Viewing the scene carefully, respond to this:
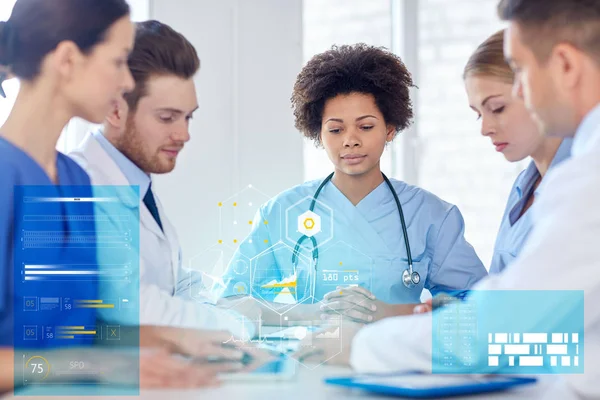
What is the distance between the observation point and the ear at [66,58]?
3.70 ft

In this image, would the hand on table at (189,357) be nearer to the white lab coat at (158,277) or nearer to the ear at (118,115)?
the white lab coat at (158,277)

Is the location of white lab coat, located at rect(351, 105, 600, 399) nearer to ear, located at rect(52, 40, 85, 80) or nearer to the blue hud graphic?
the blue hud graphic

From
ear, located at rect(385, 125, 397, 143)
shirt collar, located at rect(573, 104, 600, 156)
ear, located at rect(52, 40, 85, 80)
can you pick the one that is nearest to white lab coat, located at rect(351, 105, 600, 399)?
shirt collar, located at rect(573, 104, 600, 156)

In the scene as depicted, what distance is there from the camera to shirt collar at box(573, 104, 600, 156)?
3.36ft

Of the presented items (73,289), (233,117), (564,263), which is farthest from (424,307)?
(73,289)

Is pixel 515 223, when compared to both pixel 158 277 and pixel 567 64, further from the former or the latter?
pixel 158 277

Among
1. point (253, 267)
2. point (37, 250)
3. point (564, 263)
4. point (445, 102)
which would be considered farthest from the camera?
point (445, 102)

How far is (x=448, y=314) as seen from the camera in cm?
112

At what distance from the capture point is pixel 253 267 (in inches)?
48.3

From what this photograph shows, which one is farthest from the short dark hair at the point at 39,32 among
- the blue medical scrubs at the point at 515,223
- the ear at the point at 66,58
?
the blue medical scrubs at the point at 515,223

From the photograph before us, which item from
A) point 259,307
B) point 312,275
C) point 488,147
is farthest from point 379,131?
point 259,307

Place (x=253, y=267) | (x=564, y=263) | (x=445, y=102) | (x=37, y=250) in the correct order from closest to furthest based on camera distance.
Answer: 1. (x=564, y=263)
2. (x=37, y=250)
3. (x=253, y=267)
4. (x=445, y=102)

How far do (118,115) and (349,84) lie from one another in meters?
0.45

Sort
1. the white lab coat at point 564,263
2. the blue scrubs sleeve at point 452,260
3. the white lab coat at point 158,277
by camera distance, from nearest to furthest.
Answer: the white lab coat at point 564,263, the white lab coat at point 158,277, the blue scrubs sleeve at point 452,260
